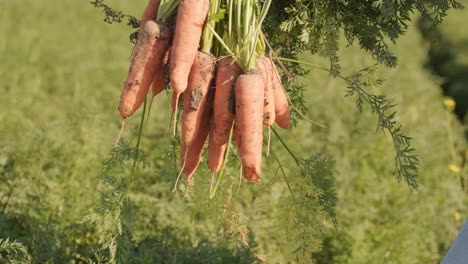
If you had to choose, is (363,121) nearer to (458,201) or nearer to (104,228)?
(458,201)

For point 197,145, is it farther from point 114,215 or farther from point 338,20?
point 338,20

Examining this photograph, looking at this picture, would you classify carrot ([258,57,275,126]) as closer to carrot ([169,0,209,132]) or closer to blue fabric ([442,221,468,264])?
carrot ([169,0,209,132])

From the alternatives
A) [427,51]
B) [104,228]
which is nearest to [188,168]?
[104,228]

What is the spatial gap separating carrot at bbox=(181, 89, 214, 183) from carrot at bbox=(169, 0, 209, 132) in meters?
0.16

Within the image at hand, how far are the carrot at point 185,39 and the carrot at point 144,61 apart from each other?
9 centimetres

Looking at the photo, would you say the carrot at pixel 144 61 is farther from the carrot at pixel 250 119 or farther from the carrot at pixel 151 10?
the carrot at pixel 250 119

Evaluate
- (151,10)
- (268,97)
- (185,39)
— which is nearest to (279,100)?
(268,97)

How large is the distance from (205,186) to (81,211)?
67 cm

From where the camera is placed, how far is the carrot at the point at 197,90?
2.76m

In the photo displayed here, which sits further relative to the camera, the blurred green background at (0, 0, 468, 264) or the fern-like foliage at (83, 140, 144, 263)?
the blurred green background at (0, 0, 468, 264)

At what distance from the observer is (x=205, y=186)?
3.83m

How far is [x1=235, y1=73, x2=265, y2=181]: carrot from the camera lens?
2676 mm

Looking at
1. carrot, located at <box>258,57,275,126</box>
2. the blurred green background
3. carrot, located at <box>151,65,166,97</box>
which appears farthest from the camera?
the blurred green background

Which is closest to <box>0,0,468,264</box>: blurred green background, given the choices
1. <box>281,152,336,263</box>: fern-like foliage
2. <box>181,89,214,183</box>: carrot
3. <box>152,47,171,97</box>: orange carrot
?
<box>281,152,336,263</box>: fern-like foliage
